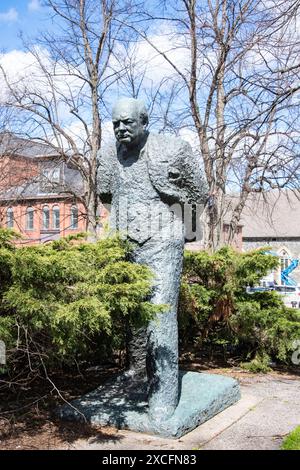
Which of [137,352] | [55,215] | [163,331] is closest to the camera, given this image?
[163,331]

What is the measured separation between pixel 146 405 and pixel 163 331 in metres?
0.69

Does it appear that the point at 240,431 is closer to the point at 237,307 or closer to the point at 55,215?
the point at 237,307

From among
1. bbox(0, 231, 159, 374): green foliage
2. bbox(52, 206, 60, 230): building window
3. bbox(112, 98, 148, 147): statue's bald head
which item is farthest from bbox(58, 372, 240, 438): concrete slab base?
bbox(52, 206, 60, 230): building window

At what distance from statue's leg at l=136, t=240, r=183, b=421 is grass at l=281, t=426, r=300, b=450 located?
93cm

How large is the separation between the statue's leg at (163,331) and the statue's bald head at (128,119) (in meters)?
0.97

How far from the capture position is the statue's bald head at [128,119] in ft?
15.6

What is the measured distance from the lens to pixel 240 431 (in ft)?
15.1

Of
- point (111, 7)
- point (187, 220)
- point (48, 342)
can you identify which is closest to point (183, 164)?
point (187, 220)

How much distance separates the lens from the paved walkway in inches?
164

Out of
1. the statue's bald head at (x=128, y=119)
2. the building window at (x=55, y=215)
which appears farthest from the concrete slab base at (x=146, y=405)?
the building window at (x=55, y=215)

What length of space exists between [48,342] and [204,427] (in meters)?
1.55

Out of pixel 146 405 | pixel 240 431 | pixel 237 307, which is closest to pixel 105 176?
pixel 146 405

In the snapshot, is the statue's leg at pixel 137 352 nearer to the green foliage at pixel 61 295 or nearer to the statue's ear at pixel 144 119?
the green foliage at pixel 61 295

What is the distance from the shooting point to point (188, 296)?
7.39 metres
